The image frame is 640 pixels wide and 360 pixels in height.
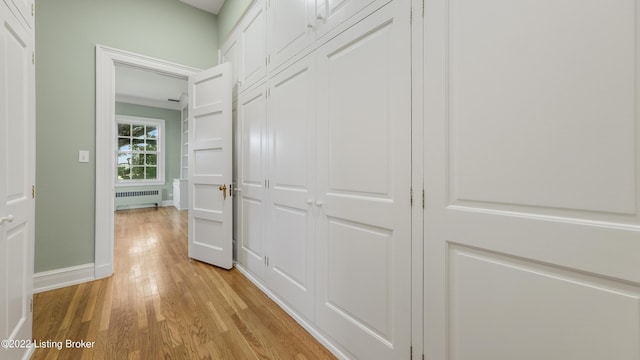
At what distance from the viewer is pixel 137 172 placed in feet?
21.6

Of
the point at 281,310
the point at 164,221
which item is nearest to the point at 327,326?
the point at 281,310

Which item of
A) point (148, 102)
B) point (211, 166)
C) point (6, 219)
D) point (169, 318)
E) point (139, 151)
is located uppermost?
point (148, 102)

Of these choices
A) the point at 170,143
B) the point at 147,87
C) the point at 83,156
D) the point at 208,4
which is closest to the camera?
the point at 83,156

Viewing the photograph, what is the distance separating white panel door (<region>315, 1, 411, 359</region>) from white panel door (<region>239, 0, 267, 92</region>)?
91cm


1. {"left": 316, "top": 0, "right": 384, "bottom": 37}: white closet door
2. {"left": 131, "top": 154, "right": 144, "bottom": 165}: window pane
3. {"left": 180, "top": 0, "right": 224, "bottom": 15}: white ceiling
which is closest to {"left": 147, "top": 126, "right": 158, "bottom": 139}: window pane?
{"left": 131, "top": 154, "right": 144, "bottom": 165}: window pane

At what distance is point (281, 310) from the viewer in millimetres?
1936

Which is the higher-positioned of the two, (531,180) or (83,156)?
(83,156)

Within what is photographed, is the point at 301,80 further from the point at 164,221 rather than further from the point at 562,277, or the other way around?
the point at 164,221

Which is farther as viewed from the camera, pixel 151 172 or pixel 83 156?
pixel 151 172

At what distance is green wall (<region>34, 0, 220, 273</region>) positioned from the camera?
2.28 metres

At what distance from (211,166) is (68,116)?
1290 mm

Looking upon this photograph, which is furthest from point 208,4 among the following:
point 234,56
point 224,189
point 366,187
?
point 366,187

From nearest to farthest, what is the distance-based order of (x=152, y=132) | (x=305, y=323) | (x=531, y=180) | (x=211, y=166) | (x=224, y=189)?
1. (x=531, y=180)
2. (x=305, y=323)
3. (x=224, y=189)
4. (x=211, y=166)
5. (x=152, y=132)

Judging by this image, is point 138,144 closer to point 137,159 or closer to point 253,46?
point 137,159
